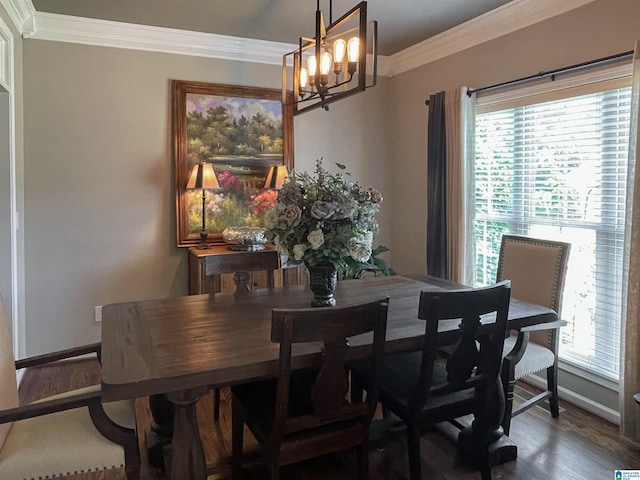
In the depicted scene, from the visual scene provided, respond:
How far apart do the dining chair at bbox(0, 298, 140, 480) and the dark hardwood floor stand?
621 millimetres

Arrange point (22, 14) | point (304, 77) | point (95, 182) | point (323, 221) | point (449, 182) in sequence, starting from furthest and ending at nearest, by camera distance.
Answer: point (449, 182) < point (95, 182) < point (22, 14) < point (304, 77) < point (323, 221)

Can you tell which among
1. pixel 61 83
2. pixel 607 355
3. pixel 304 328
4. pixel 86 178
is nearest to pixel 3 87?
pixel 61 83

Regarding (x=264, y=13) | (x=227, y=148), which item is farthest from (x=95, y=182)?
(x=264, y=13)

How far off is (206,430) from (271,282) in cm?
92

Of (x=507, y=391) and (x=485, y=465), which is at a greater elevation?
(x=507, y=391)

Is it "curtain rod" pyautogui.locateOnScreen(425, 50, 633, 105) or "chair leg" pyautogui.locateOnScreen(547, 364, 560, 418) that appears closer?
"curtain rod" pyautogui.locateOnScreen(425, 50, 633, 105)

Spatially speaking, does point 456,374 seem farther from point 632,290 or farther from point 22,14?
point 22,14

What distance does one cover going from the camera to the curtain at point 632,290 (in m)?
2.39

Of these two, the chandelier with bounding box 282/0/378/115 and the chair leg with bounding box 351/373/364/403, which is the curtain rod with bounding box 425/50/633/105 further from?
the chair leg with bounding box 351/373/364/403

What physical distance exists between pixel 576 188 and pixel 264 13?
241cm

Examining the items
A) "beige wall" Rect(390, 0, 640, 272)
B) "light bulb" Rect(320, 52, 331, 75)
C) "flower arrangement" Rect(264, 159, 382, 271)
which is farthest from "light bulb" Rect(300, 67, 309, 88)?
"beige wall" Rect(390, 0, 640, 272)

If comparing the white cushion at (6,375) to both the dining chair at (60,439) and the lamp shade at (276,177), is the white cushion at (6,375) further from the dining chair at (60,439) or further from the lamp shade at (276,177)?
the lamp shade at (276,177)

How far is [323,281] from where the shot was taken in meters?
2.06

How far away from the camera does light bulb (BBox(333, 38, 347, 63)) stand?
205 centimetres
